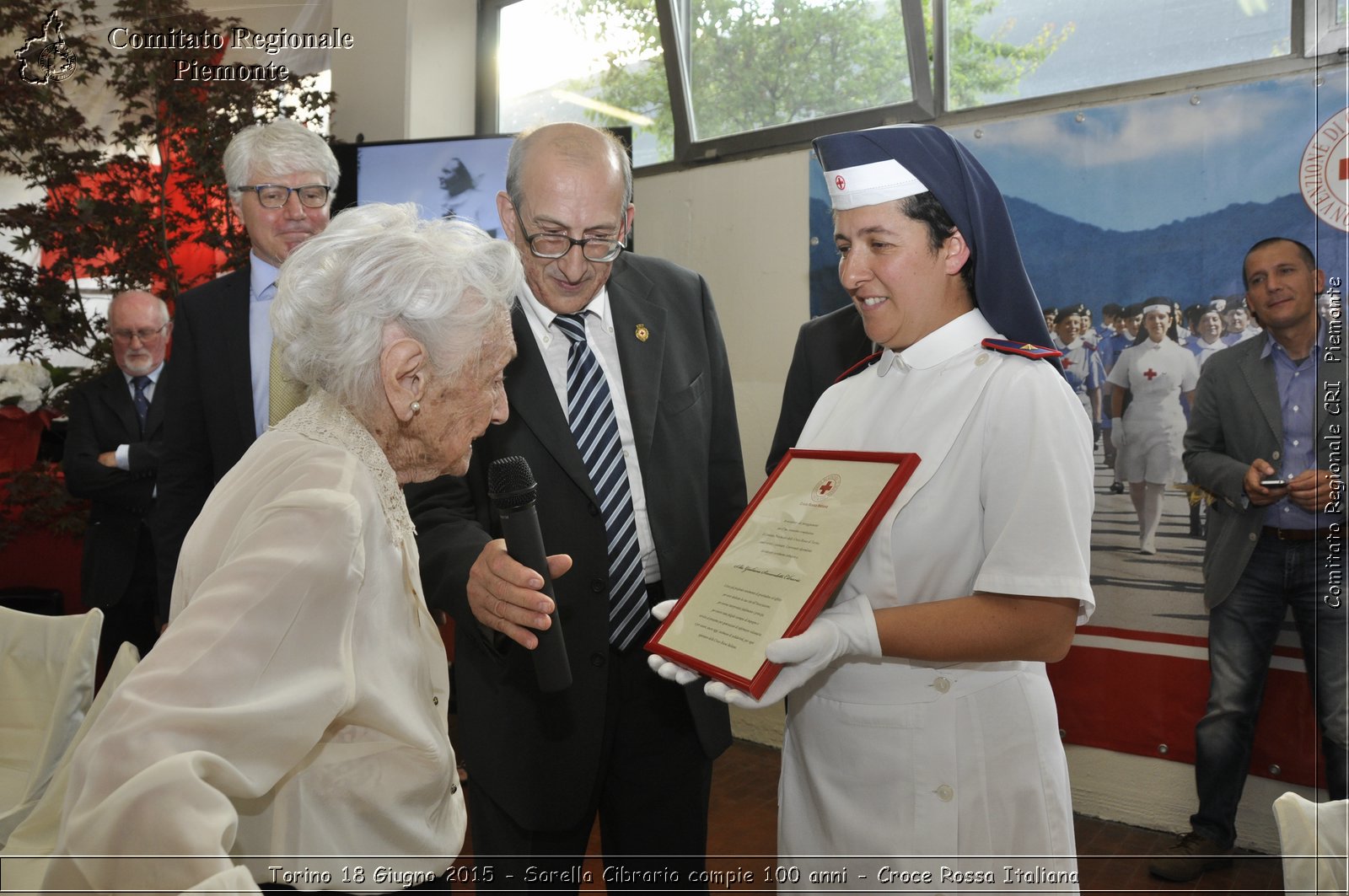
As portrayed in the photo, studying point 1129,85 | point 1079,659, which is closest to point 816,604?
point 1079,659

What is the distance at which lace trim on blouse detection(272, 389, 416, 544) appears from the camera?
133 cm

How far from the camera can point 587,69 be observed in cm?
616

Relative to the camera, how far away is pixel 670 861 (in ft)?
6.90

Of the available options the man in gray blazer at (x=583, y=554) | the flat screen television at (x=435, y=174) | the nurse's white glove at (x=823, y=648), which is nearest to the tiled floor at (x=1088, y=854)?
the man in gray blazer at (x=583, y=554)

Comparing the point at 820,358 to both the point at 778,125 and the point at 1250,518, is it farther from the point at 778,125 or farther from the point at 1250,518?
the point at 778,125

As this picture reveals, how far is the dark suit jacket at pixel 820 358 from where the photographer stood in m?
2.96

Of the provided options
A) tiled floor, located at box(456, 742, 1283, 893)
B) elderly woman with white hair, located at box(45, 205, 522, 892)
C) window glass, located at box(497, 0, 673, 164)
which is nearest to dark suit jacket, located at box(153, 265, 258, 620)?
elderly woman with white hair, located at box(45, 205, 522, 892)

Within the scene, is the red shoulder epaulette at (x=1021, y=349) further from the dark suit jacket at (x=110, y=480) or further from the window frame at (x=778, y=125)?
the dark suit jacket at (x=110, y=480)

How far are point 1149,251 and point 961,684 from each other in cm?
300

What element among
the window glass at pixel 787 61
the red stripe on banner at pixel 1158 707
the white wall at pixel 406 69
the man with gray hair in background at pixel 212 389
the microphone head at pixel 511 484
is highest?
the white wall at pixel 406 69

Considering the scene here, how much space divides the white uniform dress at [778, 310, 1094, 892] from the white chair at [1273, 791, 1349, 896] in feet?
1.06

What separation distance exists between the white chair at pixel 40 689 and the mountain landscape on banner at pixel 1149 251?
12.1ft

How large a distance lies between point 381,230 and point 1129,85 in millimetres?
3607

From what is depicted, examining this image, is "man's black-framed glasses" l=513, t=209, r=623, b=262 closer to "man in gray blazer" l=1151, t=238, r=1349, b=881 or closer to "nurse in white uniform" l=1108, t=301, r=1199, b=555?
"man in gray blazer" l=1151, t=238, r=1349, b=881
